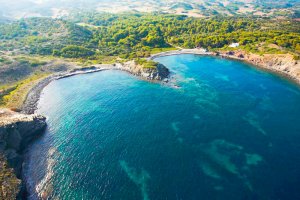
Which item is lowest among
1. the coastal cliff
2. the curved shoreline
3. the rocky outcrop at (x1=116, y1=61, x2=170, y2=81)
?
the coastal cliff

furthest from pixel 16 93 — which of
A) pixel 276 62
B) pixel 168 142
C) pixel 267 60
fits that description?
pixel 276 62

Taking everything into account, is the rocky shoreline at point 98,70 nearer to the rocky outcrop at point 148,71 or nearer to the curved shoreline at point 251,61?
the rocky outcrop at point 148,71

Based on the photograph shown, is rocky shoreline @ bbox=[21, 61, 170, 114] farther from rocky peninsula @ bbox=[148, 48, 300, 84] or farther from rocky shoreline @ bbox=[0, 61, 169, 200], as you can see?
rocky peninsula @ bbox=[148, 48, 300, 84]

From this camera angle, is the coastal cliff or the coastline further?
the coastline

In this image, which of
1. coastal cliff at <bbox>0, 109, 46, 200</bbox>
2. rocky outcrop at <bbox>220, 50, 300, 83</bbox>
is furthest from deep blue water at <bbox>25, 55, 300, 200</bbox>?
rocky outcrop at <bbox>220, 50, 300, 83</bbox>

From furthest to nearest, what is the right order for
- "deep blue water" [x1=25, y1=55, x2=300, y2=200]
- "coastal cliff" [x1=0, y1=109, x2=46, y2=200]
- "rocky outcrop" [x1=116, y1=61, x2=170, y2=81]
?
1. "rocky outcrop" [x1=116, y1=61, x2=170, y2=81]
2. "deep blue water" [x1=25, y1=55, x2=300, y2=200]
3. "coastal cliff" [x1=0, y1=109, x2=46, y2=200]

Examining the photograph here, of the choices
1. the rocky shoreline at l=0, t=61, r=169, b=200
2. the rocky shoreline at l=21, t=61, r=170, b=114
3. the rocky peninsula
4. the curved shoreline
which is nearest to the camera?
the rocky shoreline at l=0, t=61, r=169, b=200

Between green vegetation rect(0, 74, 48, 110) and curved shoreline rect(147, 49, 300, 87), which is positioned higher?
curved shoreline rect(147, 49, 300, 87)

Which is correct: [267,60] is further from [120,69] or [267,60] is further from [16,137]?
[16,137]

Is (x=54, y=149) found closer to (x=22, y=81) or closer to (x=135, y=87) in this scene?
(x=135, y=87)
